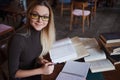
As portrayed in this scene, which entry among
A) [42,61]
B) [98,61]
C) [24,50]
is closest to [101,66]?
[98,61]

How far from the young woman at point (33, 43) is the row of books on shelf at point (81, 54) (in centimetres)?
8

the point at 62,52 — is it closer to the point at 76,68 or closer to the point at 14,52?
the point at 76,68

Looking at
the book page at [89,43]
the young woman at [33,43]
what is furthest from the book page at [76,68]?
the book page at [89,43]

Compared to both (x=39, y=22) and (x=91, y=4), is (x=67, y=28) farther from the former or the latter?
(x=39, y=22)

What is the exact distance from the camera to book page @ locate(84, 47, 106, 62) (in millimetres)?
1406

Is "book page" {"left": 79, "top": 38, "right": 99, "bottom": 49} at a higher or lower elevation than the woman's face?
lower

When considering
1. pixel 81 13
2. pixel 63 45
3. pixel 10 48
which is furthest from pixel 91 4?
pixel 10 48

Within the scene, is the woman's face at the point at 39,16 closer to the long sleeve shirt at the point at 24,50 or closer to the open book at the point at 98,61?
the long sleeve shirt at the point at 24,50

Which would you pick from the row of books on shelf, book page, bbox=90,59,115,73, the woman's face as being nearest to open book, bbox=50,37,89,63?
the row of books on shelf

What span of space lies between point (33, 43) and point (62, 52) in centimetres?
21

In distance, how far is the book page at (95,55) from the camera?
1.41 m

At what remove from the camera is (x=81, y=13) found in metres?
4.13

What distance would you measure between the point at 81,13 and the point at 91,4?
75 cm

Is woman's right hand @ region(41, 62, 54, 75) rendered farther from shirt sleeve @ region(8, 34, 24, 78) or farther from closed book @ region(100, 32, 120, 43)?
closed book @ region(100, 32, 120, 43)
